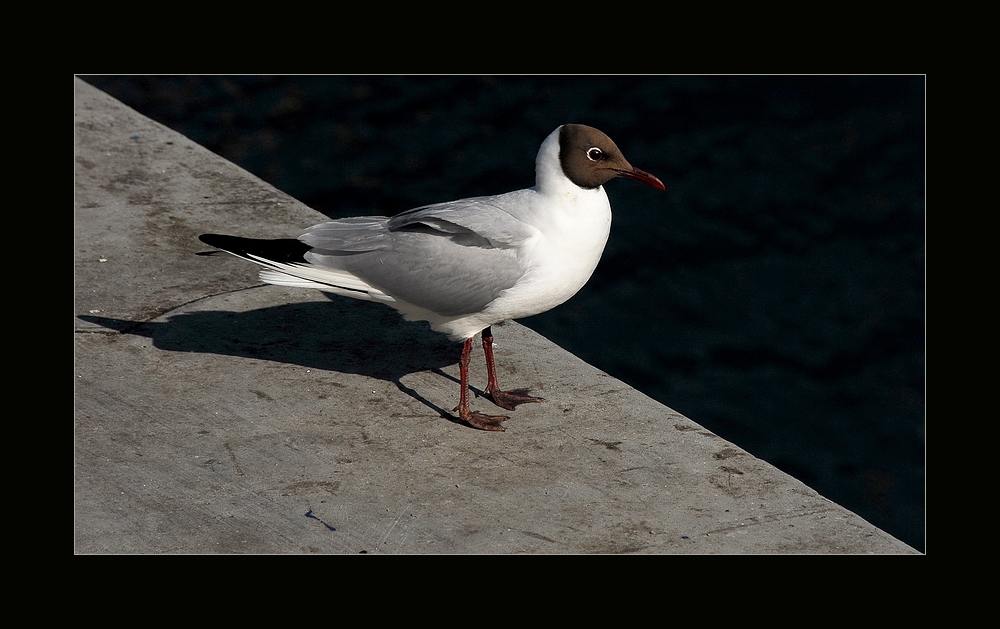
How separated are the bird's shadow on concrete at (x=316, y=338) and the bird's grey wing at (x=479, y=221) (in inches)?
32.1

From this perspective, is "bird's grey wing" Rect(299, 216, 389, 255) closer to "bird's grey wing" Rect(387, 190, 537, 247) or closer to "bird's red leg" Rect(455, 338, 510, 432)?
"bird's grey wing" Rect(387, 190, 537, 247)

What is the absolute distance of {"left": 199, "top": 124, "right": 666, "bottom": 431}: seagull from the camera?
5.52 meters

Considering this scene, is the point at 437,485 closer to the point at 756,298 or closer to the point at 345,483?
the point at 345,483

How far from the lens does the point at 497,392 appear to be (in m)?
5.83

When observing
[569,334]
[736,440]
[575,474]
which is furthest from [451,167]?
[575,474]

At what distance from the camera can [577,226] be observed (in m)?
5.57

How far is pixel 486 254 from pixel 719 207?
17.1ft

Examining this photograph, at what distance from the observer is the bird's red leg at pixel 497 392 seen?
5.79m

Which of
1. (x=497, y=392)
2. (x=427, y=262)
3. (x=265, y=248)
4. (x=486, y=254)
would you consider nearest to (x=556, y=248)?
(x=486, y=254)

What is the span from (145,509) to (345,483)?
88 cm

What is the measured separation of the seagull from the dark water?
1643mm

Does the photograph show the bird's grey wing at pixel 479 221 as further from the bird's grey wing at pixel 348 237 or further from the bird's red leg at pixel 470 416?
the bird's red leg at pixel 470 416

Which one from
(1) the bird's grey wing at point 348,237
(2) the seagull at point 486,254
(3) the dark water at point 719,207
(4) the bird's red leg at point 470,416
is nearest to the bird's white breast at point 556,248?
(2) the seagull at point 486,254

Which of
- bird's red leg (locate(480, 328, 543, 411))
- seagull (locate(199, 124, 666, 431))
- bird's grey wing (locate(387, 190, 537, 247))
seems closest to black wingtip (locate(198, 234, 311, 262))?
seagull (locate(199, 124, 666, 431))
